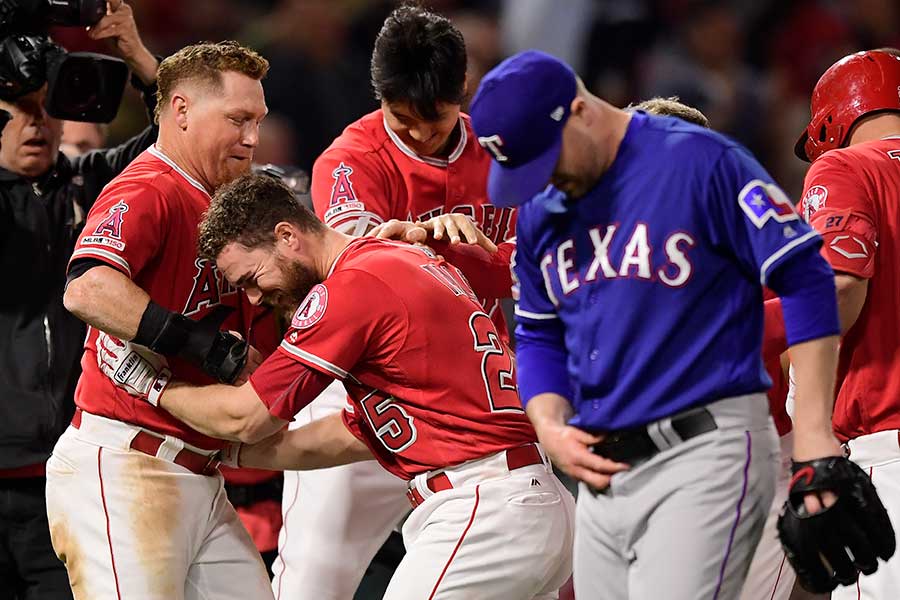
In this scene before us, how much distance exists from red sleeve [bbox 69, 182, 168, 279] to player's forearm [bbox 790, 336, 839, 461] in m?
2.01

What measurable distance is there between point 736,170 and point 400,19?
7.14 feet

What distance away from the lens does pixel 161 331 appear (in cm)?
382

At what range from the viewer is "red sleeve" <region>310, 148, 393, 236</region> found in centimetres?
473

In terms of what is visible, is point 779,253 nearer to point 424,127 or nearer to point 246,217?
point 246,217

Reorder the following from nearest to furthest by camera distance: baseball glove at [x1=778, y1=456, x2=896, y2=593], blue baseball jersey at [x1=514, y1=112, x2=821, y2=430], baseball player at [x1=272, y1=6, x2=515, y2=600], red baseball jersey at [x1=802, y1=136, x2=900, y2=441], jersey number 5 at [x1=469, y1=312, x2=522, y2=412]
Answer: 1. baseball glove at [x1=778, y1=456, x2=896, y2=593]
2. blue baseball jersey at [x1=514, y1=112, x2=821, y2=430]
3. jersey number 5 at [x1=469, y1=312, x2=522, y2=412]
4. red baseball jersey at [x1=802, y1=136, x2=900, y2=441]
5. baseball player at [x1=272, y1=6, x2=515, y2=600]

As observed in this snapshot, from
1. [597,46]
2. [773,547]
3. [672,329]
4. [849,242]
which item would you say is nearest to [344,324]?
[672,329]

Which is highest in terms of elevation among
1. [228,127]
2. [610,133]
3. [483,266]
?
[610,133]

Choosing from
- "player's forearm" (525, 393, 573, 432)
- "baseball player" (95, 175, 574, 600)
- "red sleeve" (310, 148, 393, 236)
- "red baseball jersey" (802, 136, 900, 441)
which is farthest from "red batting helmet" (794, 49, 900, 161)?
"player's forearm" (525, 393, 573, 432)

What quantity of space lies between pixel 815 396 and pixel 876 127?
179cm

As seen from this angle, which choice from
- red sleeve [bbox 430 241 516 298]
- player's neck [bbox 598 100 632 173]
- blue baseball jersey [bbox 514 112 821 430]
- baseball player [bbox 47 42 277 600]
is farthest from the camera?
red sleeve [bbox 430 241 516 298]

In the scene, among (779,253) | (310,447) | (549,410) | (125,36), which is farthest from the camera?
(125,36)

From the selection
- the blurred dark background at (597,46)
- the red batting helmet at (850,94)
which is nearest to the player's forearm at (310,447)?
the red batting helmet at (850,94)

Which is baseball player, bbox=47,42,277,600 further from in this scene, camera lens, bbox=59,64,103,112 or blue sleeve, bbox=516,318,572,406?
blue sleeve, bbox=516,318,572,406

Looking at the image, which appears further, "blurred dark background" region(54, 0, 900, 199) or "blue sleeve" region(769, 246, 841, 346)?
"blurred dark background" region(54, 0, 900, 199)
